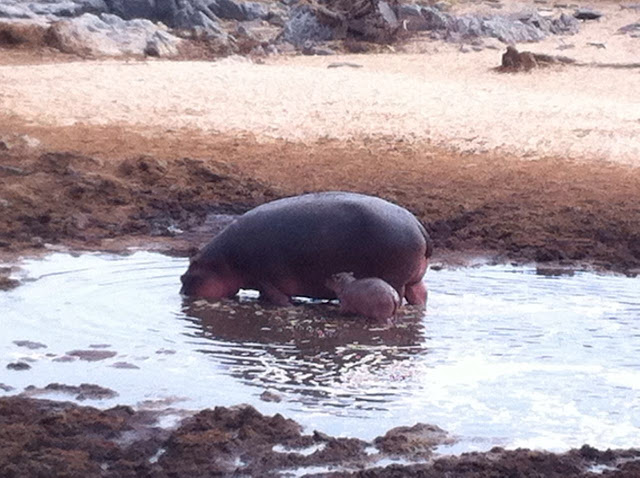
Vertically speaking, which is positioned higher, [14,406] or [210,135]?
[14,406]

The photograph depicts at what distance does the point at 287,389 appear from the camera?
18.6 ft

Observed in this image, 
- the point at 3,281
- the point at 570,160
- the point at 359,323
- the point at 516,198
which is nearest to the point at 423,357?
the point at 359,323

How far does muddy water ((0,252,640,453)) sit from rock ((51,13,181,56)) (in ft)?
35.7

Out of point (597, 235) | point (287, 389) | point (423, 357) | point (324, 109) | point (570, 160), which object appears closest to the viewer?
point (287, 389)

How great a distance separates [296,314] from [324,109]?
6596 mm

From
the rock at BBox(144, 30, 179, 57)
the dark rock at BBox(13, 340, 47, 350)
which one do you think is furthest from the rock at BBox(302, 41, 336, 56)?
the dark rock at BBox(13, 340, 47, 350)

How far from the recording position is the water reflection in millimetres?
5707

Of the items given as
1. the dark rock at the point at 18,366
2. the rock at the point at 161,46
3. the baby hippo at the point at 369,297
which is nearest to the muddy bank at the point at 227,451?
the dark rock at the point at 18,366

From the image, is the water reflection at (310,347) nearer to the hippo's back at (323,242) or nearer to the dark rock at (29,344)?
the hippo's back at (323,242)

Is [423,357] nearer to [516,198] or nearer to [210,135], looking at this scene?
[516,198]

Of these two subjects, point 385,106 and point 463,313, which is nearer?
point 463,313

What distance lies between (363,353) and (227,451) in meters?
1.66

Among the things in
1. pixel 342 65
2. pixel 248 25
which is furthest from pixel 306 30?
pixel 342 65

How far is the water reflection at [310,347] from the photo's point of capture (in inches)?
225
